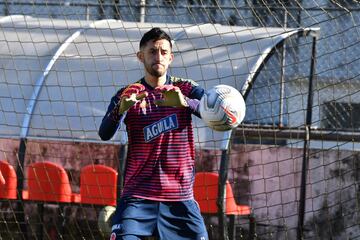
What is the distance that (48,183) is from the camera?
8.52 m

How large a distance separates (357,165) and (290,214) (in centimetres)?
72

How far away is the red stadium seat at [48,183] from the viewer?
852cm

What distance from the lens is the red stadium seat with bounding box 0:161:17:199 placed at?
27.8 feet

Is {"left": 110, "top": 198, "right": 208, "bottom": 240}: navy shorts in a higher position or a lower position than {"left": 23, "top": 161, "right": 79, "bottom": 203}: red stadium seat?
lower

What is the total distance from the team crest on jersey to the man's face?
0.84 ft

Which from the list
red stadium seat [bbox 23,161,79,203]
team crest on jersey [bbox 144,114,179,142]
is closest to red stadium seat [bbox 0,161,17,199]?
red stadium seat [bbox 23,161,79,203]

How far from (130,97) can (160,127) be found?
1.22 ft

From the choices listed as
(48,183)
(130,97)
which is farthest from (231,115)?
(48,183)

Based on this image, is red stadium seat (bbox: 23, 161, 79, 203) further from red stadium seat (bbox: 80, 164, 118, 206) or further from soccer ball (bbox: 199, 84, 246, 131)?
soccer ball (bbox: 199, 84, 246, 131)

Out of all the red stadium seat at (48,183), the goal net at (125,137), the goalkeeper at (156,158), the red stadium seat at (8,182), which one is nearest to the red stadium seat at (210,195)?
the goal net at (125,137)

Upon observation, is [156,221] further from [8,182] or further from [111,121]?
[8,182]

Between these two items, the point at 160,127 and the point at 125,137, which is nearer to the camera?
the point at 160,127

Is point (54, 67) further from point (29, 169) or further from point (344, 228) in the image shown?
point (344, 228)

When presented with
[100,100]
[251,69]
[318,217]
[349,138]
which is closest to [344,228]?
[318,217]
